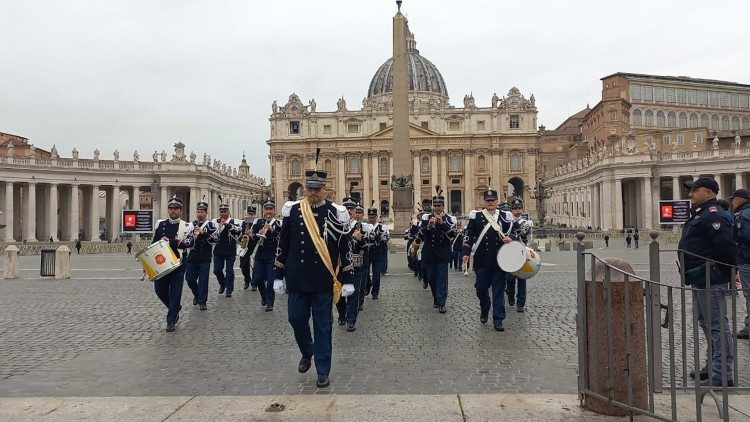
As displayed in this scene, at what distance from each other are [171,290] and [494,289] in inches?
189

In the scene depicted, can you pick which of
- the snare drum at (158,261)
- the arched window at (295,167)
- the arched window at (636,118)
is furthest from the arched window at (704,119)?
the snare drum at (158,261)

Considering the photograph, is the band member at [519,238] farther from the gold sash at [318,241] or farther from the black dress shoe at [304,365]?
the black dress shoe at [304,365]

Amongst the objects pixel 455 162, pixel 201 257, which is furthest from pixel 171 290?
pixel 455 162

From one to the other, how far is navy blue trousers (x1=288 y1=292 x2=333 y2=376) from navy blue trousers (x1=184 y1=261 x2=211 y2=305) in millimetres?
5212

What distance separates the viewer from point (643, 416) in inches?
183

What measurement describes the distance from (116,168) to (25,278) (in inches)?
1768

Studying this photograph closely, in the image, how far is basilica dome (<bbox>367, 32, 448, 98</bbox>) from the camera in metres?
113

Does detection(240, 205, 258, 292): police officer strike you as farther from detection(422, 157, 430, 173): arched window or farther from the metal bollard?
detection(422, 157, 430, 173): arched window

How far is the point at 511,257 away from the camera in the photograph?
858 centimetres

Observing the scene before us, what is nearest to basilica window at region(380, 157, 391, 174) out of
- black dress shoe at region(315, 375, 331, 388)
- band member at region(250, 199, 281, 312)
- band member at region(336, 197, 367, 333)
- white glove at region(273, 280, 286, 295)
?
band member at region(250, 199, 281, 312)

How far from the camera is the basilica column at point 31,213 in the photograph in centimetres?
5341

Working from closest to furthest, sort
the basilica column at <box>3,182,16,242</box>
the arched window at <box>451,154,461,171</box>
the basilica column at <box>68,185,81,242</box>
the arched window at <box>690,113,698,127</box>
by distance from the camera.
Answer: the basilica column at <box>3,182,16,242</box> < the basilica column at <box>68,185,81,242</box> < the arched window at <box>690,113,698,127</box> < the arched window at <box>451,154,461,171</box>

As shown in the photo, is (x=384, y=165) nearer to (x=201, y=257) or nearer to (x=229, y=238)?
(x=229, y=238)

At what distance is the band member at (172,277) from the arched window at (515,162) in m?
88.4
